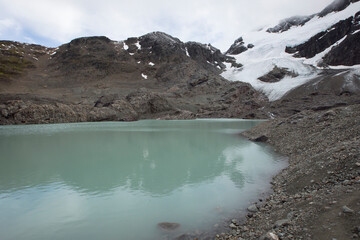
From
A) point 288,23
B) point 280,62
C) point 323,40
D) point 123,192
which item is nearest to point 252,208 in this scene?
point 123,192

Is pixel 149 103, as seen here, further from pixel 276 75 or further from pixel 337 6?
pixel 337 6

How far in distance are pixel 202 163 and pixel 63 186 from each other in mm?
7684

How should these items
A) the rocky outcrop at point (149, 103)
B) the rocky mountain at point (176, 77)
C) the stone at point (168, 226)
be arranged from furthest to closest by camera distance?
the rocky outcrop at point (149, 103), the rocky mountain at point (176, 77), the stone at point (168, 226)

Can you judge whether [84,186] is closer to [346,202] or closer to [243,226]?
[243,226]

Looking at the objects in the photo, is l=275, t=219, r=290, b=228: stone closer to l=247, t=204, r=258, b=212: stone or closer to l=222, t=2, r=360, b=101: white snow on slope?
l=247, t=204, r=258, b=212: stone

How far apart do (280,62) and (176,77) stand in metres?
60.0

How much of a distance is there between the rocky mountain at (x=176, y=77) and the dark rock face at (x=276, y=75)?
506 mm

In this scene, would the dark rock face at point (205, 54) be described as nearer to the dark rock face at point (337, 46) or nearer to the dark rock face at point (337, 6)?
the dark rock face at point (337, 46)

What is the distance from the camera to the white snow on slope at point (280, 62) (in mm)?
105875

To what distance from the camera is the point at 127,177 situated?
1090 centimetres

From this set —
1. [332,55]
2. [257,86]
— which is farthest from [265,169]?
[332,55]

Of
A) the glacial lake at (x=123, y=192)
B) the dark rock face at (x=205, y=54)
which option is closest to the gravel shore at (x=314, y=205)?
the glacial lake at (x=123, y=192)

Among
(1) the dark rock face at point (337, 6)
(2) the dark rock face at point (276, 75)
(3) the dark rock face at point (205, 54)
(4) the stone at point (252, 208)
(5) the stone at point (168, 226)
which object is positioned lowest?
(5) the stone at point (168, 226)

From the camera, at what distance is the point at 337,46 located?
395 ft
